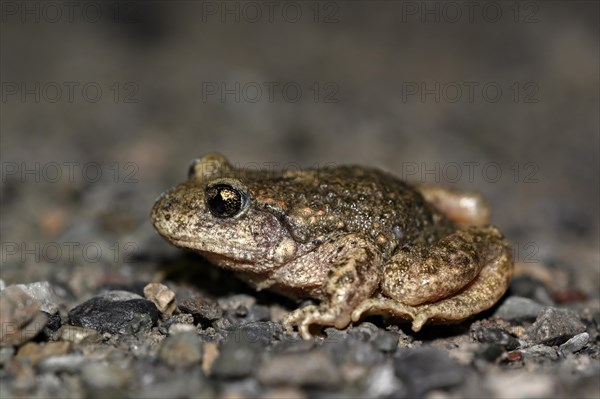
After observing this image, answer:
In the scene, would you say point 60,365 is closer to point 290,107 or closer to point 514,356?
point 514,356

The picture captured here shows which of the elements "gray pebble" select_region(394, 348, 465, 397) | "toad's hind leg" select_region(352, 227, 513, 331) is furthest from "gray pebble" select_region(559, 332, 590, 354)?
"gray pebble" select_region(394, 348, 465, 397)

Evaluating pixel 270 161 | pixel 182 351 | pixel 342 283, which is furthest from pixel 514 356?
pixel 270 161

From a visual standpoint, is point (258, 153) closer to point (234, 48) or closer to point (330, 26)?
point (234, 48)

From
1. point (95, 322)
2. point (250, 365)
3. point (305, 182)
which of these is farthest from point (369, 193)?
point (95, 322)

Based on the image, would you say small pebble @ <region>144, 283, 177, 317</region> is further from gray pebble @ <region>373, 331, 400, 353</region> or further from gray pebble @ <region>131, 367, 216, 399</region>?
gray pebble @ <region>373, 331, 400, 353</region>

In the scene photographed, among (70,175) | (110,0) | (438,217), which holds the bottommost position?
(70,175)

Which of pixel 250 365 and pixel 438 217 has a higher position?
pixel 438 217
